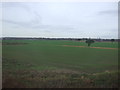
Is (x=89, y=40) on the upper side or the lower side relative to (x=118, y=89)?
upper

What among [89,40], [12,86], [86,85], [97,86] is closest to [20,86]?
[12,86]

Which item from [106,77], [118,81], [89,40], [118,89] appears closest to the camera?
[118,89]

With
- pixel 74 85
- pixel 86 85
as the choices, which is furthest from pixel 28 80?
pixel 86 85

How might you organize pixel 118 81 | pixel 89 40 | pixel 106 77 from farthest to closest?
pixel 89 40 → pixel 106 77 → pixel 118 81

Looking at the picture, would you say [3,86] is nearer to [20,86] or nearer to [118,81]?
[20,86]

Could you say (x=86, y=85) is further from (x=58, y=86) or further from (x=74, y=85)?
(x=58, y=86)

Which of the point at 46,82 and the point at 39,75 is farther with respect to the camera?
the point at 39,75

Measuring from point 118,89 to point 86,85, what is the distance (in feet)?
2.82

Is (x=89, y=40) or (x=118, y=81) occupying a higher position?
(x=89, y=40)

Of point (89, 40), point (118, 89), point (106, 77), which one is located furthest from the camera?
point (89, 40)

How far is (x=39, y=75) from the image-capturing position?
15.9ft

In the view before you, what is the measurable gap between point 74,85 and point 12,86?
5.71 ft

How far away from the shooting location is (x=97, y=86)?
3885 mm

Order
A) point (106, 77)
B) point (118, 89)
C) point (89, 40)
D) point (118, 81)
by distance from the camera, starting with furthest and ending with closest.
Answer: point (89, 40), point (106, 77), point (118, 81), point (118, 89)
